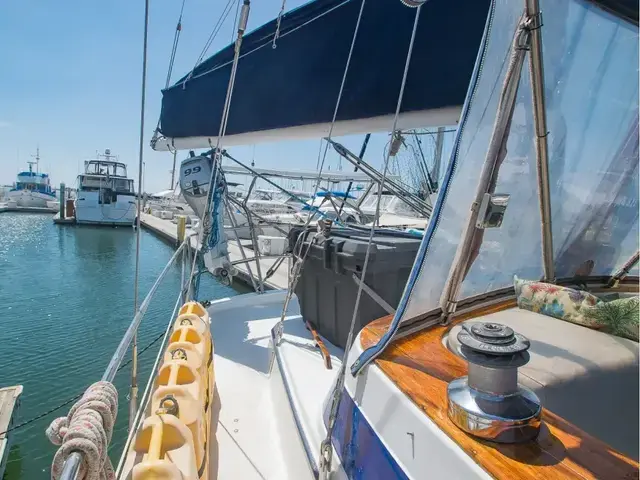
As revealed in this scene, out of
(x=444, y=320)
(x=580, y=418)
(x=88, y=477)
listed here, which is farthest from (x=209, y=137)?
(x=580, y=418)

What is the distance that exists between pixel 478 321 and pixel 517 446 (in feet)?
2.15

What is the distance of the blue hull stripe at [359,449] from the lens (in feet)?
3.85

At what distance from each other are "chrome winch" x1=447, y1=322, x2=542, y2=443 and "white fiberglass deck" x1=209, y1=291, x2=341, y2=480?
932 millimetres

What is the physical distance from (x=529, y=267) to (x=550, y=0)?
120 centimetres

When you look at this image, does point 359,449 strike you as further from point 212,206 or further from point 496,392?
point 212,206

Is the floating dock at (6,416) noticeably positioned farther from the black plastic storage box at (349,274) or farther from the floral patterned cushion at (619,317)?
the floral patterned cushion at (619,317)

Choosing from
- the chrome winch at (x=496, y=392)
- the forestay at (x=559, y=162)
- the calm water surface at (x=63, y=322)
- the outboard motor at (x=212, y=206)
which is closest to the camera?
the chrome winch at (x=496, y=392)

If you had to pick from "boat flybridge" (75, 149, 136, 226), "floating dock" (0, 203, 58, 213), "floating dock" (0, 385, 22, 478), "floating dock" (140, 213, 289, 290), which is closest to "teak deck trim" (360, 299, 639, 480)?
"floating dock" (140, 213, 289, 290)

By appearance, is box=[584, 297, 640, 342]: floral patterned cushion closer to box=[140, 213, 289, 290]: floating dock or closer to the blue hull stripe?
the blue hull stripe

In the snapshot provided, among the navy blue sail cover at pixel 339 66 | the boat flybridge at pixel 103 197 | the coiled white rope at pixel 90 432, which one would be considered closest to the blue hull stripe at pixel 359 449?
the coiled white rope at pixel 90 432

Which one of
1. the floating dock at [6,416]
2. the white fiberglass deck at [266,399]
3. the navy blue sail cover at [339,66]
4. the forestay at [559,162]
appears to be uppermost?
the navy blue sail cover at [339,66]

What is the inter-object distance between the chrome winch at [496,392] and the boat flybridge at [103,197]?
30100mm

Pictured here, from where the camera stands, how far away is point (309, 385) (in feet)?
7.36

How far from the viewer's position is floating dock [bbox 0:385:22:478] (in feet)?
12.3
